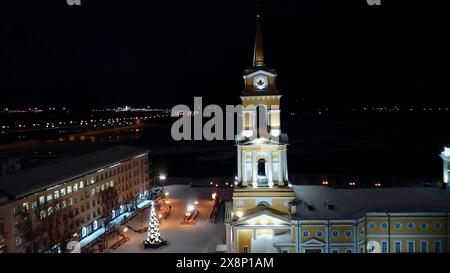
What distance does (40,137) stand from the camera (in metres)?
99.9

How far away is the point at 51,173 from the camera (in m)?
31.2

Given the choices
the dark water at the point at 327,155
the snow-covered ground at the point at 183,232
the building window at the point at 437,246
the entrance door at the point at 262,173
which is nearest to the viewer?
the building window at the point at 437,246

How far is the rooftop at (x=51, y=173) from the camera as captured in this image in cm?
2666

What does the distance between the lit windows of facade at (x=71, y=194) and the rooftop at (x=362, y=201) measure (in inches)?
704

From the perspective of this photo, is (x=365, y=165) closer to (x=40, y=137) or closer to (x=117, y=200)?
(x=117, y=200)

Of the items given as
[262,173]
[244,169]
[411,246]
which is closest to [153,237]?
[244,169]

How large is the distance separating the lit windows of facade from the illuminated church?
1386cm

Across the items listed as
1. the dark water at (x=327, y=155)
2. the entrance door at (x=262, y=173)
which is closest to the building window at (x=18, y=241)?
the entrance door at (x=262, y=173)

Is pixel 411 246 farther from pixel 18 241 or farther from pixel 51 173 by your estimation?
pixel 51 173

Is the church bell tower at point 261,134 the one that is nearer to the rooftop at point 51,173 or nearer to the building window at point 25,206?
the building window at point 25,206

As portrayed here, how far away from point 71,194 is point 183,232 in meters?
9.73

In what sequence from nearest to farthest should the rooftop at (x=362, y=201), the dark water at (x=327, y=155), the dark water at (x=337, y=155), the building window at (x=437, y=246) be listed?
the rooftop at (x=362, y=201), the building window at (x=437, y=246), the dark water at (x=327, y=155), the dark water at (x=337, y=155)
